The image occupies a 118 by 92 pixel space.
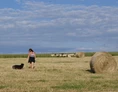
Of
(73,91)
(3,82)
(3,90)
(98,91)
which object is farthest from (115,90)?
(3,82)

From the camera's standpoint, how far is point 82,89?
1324cm

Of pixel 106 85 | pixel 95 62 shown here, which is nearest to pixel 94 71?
pixel 95 62

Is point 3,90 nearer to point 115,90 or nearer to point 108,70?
point 115,90

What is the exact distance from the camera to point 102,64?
22797 mm

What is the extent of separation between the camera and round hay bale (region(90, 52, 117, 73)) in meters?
22.6

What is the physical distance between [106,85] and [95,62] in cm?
823

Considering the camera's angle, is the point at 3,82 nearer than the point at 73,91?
No

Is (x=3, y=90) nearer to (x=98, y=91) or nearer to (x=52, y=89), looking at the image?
(x=52, y=89)

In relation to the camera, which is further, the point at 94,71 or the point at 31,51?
the point at 31,51

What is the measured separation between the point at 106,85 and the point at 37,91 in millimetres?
3349

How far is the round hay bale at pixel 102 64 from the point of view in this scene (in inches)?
889

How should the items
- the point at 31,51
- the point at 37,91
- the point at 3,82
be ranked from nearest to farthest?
the point at 37,91
the point at 3,82
the point at 31,51

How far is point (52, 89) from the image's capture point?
13.1 m

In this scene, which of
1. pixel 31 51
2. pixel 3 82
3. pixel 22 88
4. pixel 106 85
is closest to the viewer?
pixel 22 88
